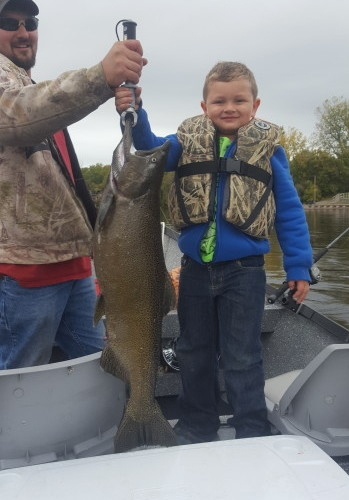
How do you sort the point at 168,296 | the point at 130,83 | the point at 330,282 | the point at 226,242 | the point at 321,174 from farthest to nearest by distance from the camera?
the point at 321,174 < the point at 330,282 < the point at 226,242 < the point at 168,296 < the point at 130,83

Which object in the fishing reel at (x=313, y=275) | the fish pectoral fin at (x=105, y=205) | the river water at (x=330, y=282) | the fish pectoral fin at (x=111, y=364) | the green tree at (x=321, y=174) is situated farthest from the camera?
the green tree at (x=321, y=174)

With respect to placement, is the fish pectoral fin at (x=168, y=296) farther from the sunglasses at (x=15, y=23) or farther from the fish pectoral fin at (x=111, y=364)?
the sunglasses at (x=15, y=23)

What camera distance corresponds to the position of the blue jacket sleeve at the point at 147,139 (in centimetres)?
289

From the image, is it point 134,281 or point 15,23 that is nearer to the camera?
point 134,281

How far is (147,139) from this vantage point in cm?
301

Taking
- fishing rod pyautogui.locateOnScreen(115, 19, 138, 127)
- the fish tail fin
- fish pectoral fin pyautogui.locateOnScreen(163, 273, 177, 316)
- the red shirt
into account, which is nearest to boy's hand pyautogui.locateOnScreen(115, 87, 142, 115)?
fishing rod pyautogui.locateOnScreen(115, 19, 138, 127)

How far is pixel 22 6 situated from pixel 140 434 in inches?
90.8

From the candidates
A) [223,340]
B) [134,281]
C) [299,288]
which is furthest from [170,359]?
[134,281]

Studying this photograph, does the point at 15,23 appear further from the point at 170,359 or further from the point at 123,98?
the point at 170,359

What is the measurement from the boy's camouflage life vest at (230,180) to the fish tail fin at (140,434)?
1.11 m

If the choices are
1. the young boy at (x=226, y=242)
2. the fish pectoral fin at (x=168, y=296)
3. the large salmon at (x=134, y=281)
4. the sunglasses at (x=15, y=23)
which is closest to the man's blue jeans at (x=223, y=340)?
the young boy at (x=226, y=242)

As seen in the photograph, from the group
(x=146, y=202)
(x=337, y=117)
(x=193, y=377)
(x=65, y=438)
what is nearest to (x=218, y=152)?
(x=146, y=202)

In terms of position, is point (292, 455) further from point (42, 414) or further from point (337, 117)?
point (337, 117)

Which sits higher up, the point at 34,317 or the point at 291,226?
the point at 291,226
